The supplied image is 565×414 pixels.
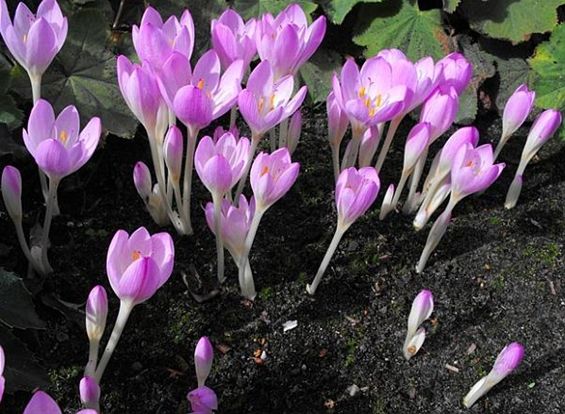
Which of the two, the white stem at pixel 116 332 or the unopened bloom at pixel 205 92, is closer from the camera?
the white stem at pixel 116 332

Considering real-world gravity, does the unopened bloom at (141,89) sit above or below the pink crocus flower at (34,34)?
below

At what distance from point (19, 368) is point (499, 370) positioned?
2.68ft

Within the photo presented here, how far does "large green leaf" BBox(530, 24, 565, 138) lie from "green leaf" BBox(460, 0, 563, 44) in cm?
6

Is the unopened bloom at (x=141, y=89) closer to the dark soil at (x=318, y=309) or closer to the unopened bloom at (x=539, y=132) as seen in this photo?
the dark soil at (x=318, y=309)

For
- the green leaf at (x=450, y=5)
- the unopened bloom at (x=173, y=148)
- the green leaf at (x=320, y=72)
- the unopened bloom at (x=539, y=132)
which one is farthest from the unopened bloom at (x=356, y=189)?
the green leaf at (x=450, y=5)

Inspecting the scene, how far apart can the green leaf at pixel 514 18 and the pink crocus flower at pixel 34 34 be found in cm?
119

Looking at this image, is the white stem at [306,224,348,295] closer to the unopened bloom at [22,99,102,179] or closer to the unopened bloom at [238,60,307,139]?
the unopened bloom at [238,60,307,139]

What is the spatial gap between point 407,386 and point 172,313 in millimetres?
477

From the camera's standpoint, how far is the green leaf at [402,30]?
87.8 inches

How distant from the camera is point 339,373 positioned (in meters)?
1.58

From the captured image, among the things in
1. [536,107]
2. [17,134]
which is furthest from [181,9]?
[536,107]

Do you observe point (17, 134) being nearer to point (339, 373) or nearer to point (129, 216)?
point (129, 216)

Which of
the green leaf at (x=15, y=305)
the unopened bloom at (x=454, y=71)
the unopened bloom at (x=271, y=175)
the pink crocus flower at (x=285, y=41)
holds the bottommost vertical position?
the green leaf at (x=15, y=305)

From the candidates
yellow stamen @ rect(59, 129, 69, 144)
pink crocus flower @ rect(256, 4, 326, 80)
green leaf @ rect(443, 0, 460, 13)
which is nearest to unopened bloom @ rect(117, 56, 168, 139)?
yellow stamen @ rect(59, 129, 69, 144)
